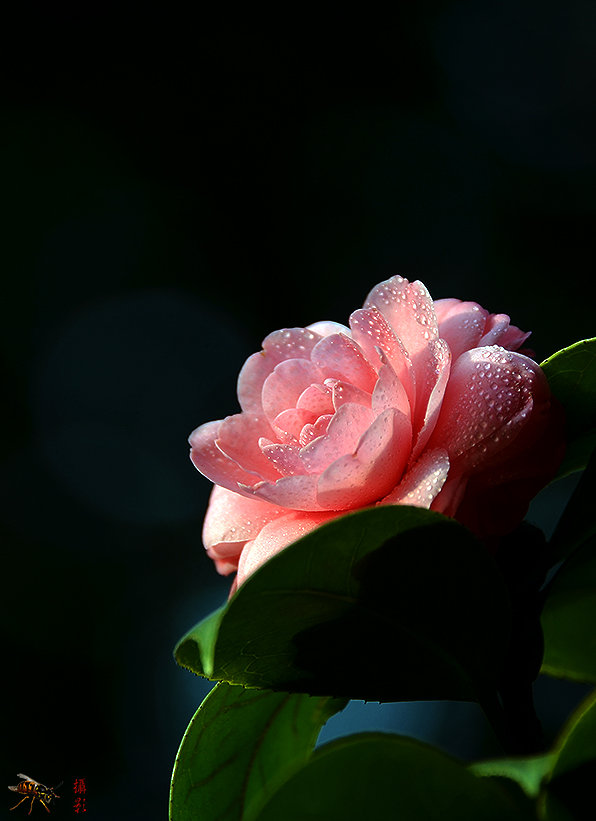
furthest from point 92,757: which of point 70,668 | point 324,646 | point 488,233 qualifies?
point 324,646

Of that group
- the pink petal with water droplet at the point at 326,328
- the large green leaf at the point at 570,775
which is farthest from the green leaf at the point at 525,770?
the pink petal with water droplet at the point at 326,328

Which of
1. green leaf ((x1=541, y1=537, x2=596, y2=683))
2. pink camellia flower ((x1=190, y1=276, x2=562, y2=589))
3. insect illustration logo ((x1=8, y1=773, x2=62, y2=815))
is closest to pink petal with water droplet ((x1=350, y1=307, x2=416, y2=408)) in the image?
pink camellia flower ((x1=190, y1=276, x2=562, y2=589))

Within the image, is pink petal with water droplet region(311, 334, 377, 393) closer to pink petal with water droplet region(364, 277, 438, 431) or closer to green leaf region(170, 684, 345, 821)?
pink petal with water droplet region(364, 277, 438, 431)

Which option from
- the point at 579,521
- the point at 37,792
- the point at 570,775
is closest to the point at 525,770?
the point at 570,775

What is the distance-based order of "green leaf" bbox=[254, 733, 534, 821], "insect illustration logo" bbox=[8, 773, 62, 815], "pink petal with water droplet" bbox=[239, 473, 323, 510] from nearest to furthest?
"green leaf" bbox=[254, 733, 534, 821] < "pink petal with water droplet" bbox=[239, 473, 323, 510] < "insect illustration logo" bbox=[8, 773, 62, 815]

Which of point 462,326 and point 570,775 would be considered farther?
point 462,326

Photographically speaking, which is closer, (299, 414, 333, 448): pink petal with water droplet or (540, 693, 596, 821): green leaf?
(540, 693, 596, 821): green leaf

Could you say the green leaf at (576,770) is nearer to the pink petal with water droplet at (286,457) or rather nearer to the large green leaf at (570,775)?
the large green leaf at (570,775)

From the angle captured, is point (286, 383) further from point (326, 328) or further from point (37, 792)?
point (37, 792)
